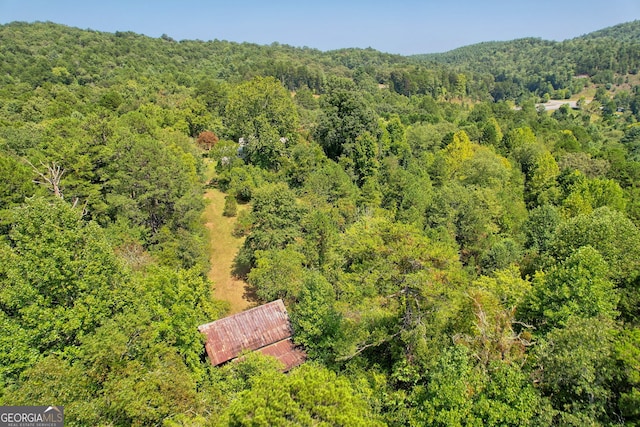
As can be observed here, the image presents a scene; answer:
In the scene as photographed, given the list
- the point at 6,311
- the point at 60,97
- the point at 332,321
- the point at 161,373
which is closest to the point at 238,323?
the point at 332,321

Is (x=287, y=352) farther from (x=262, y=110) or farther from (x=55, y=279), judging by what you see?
(x=262, y=110)

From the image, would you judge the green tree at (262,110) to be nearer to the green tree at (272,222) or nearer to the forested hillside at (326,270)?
the forested hillside at (326,270)

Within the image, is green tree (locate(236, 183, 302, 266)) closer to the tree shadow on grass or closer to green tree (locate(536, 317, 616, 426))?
the tree shadow on grass

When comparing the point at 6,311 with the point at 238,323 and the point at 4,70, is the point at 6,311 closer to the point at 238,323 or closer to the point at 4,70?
the point at 238,323

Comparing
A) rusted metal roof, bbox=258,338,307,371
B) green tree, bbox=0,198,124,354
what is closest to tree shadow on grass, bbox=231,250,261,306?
rusted metal roof, bbox=258,338,307,371

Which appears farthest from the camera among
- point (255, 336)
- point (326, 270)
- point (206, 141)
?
point (206, 141)

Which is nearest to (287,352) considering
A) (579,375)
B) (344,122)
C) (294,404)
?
(294,404)

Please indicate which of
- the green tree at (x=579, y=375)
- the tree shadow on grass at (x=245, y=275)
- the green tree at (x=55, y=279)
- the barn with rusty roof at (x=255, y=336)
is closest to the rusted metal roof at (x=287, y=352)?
the barn with rusty roof at (x=255, y=336)
